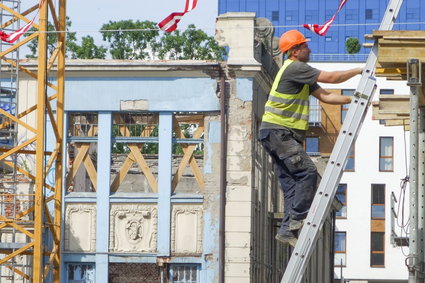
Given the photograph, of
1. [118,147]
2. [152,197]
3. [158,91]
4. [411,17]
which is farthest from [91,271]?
[411,17]

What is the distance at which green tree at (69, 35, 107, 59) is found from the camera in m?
59.6

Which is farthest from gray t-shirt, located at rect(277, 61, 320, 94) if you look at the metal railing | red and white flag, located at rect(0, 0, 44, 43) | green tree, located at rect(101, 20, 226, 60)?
the metal railing

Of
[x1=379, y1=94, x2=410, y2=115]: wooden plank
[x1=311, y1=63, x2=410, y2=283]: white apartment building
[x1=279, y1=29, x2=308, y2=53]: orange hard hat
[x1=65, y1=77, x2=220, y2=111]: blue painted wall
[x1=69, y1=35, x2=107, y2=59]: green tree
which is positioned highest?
[x1=69, y1=35, x2=107, y2=59]: green tree

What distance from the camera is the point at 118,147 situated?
54844 mm

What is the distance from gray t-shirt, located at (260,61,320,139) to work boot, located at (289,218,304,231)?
116 centimetres

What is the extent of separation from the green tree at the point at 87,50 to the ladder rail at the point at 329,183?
4675 centimetres

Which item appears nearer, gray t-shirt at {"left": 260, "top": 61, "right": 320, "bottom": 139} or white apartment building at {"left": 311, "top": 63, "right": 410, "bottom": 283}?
gray t-shirt at {"left": 260, "top": 61, "right": 320, "bottom": 139}

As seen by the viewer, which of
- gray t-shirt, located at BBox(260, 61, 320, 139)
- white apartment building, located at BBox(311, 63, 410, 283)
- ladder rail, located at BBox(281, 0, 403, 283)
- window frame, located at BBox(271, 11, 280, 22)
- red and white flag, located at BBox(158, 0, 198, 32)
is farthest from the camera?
window frame, located at BBox(271, 11, 280, 22)

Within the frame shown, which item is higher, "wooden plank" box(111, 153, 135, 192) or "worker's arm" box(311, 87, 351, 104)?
"worker's arm" box(311, 87, 351, 104)

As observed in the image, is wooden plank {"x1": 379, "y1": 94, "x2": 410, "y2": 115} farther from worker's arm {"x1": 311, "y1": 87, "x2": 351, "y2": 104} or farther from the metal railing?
the metal railing

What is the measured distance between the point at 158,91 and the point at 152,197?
2.53 meters

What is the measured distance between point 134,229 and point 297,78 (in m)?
22.4

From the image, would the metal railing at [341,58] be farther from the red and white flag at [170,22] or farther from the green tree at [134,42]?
the red and white flag at [170,22]

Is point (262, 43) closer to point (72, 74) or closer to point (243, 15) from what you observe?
point (243, 15)
